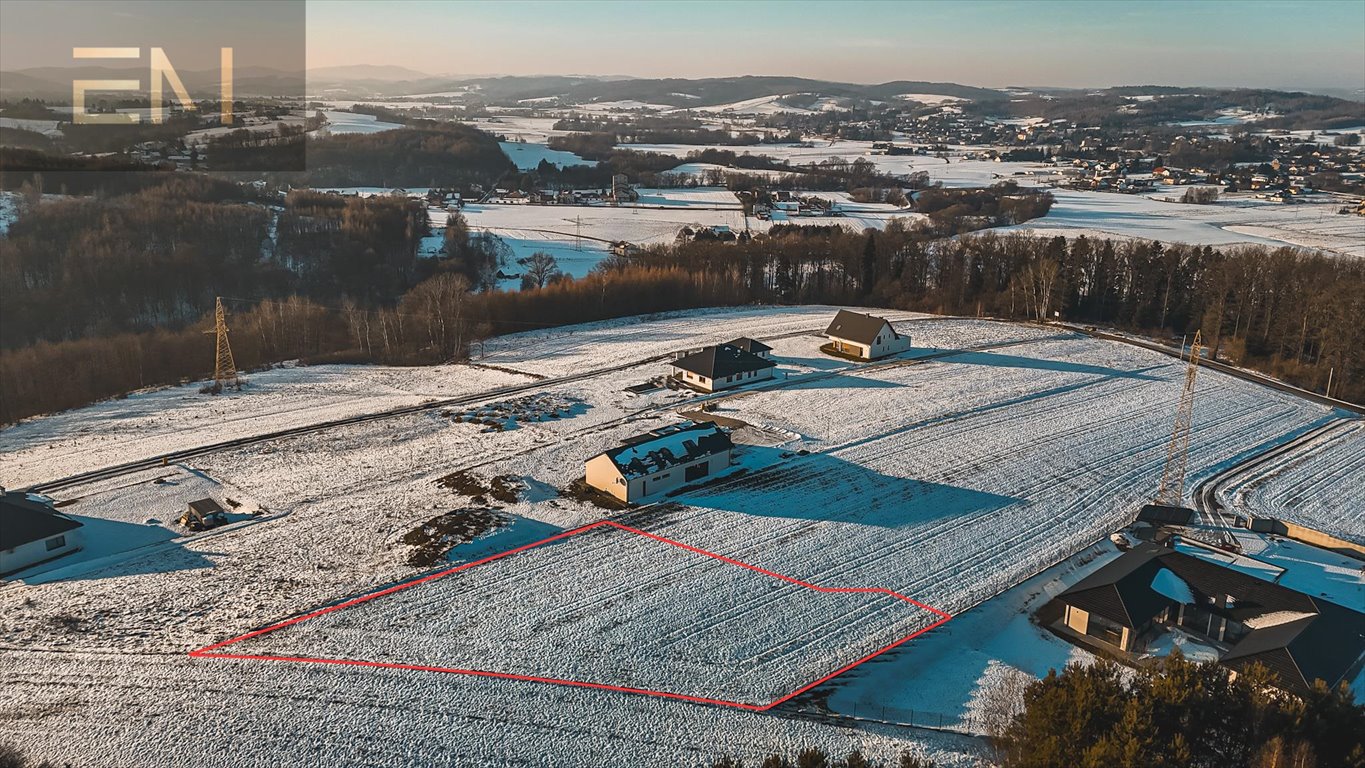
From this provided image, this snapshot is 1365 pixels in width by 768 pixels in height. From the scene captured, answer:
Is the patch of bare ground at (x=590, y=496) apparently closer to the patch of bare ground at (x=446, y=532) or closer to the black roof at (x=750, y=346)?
the patch of bare ground at (x=446, y=532)

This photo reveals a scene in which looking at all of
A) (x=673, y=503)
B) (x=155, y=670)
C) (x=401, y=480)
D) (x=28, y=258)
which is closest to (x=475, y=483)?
(x=401, y=480)

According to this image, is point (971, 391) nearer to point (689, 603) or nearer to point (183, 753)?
point (689, 603)

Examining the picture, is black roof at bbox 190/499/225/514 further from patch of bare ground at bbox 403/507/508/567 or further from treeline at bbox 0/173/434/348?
treeline at bbox 0/173/434/348

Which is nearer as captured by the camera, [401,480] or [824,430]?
[401,480]

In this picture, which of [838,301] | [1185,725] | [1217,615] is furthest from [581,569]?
[838,301]

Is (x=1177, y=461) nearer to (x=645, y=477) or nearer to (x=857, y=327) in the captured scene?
(x=857, y=327)
